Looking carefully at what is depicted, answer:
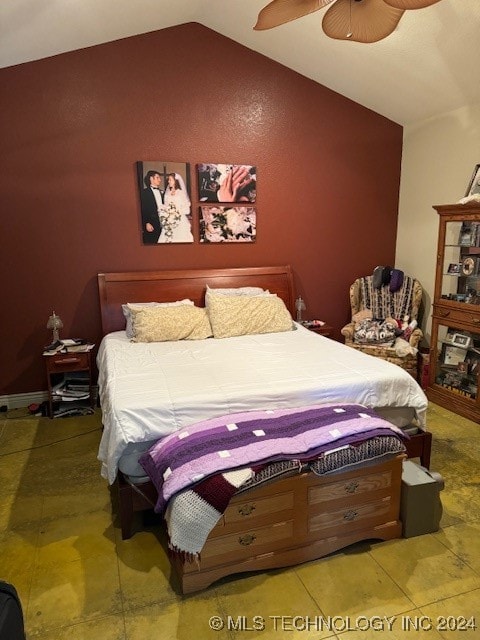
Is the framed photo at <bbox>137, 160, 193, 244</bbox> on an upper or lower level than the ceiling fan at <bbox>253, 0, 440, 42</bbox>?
lower

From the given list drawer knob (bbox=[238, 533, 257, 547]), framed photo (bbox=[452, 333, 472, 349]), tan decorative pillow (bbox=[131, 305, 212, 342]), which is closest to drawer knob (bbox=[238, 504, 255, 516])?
drawer knob (bbox=[238, 533, 257, 547])

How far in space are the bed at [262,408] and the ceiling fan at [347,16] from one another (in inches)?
71.9

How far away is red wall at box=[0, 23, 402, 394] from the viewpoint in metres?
3.59

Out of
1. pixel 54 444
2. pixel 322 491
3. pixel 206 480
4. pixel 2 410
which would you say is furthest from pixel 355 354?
pixel 2 410

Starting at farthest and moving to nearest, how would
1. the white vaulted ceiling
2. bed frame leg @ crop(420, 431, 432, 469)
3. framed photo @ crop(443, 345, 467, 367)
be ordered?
1. framed photo @ crop(443, 345, 467, 367)
2. the white vaulted ceiling
3. bed frame leg @ crop(420, 431, 432, 469)

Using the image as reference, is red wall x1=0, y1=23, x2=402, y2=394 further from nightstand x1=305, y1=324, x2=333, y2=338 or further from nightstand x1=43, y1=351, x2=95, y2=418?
nightstand x1=305, y1=324, x2=333, y2=338

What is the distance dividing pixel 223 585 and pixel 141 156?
10.8 feet

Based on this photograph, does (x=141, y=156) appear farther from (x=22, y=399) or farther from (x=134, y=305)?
(x=22, y=399)

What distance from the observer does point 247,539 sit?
6.25ft

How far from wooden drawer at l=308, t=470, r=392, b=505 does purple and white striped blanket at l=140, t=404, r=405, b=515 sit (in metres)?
0.19

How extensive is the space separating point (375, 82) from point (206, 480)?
3633mm

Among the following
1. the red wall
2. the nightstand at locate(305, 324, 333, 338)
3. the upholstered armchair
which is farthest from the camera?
the nightstand at locate(305, 324, 333, 338)

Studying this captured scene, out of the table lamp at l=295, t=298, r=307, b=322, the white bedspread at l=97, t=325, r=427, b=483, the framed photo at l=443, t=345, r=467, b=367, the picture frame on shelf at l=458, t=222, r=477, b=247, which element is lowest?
the framed photo at l=443, t=345, r=467, b=367

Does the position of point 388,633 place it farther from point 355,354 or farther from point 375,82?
point 375,82
